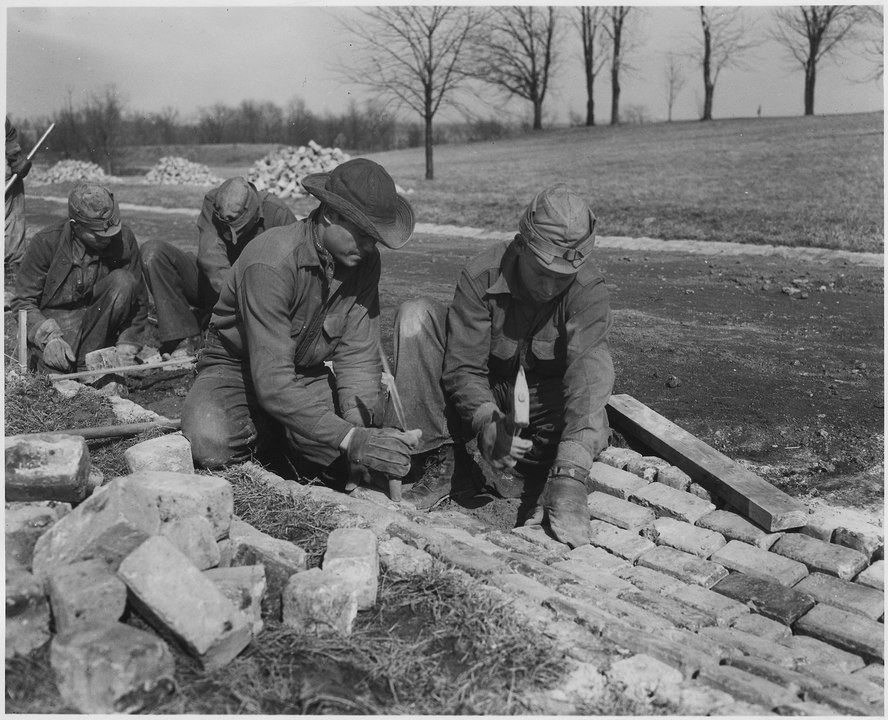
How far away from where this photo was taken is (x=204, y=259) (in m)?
6.52

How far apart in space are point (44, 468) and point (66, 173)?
114 feet

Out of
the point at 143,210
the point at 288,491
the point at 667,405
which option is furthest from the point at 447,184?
the point at 288,491

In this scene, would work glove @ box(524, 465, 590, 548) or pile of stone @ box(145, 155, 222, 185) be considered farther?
pile of stone @ box(145, 155, 222, 185)

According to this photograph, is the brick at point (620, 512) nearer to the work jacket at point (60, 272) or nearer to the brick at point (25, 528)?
the brick at point (25, 528)

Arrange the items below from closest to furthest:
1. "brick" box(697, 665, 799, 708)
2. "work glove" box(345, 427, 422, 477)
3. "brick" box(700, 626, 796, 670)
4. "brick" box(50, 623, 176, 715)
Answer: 1. "brick" box(50, 623, 176, 715)
2. "brick" box(697, 665, 799, 708)
3. "brick" box(700, 626, 796, 670)
4. "work glove" box(345, 427, 422, 477)

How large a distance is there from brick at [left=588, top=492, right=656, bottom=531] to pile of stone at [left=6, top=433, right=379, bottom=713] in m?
1.31

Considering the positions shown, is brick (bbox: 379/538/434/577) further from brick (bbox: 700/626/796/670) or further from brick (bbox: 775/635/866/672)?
brick (bbox: 775/635/866/672)

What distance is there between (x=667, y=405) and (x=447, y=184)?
15.8 meters

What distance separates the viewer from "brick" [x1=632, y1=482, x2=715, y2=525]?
3760mm

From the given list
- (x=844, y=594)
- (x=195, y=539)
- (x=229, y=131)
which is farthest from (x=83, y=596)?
(x=229, y=131)

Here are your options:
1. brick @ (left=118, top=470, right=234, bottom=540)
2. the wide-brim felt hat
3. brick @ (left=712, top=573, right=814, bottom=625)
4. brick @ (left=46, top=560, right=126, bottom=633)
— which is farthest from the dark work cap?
brick @ (left=712, top=573, right=814, bottom=625)

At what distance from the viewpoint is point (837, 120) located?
25.8m

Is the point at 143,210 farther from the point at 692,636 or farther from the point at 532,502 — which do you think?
the point at 692,636

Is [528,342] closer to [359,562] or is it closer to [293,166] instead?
[359,562]
